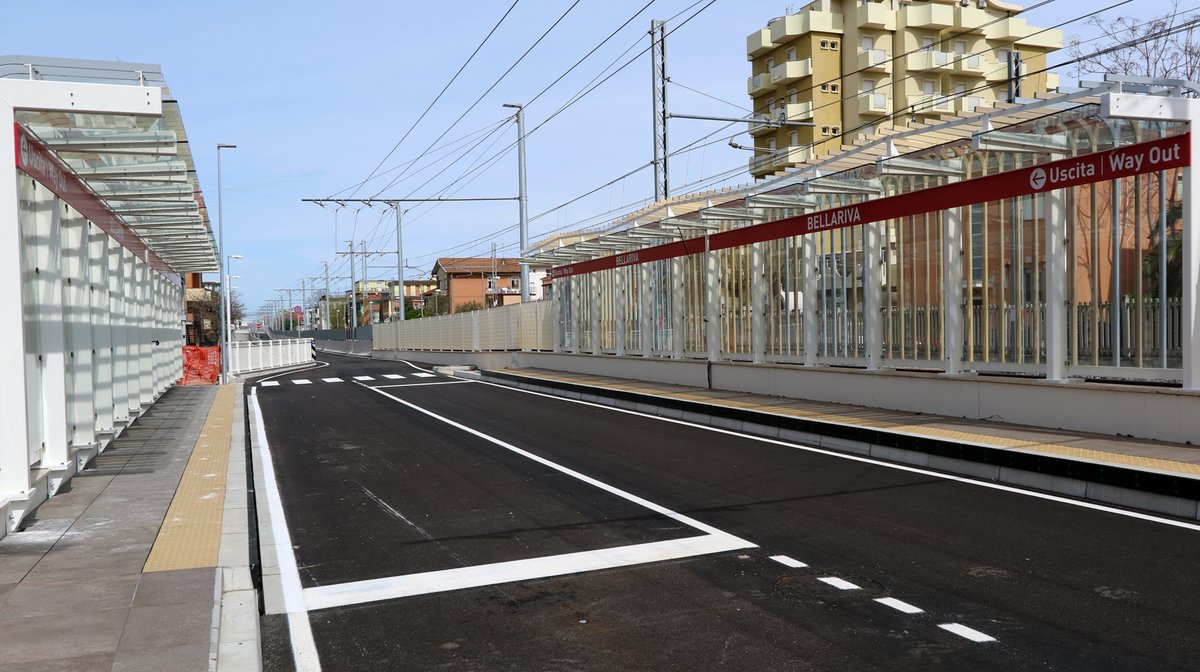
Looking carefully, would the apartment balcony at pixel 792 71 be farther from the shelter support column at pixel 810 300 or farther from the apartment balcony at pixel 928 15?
the shelter support column at pixel 810 300

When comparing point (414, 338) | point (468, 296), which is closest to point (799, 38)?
point (414, 338)

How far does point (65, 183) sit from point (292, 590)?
692cm

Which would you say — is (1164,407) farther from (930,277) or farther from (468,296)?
(468,296)

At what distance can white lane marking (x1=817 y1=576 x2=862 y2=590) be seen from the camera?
6559mm

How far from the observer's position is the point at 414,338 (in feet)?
204

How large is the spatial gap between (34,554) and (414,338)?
55202 millimetres

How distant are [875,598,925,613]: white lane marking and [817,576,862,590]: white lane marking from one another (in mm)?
321

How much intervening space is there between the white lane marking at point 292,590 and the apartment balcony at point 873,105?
171ft

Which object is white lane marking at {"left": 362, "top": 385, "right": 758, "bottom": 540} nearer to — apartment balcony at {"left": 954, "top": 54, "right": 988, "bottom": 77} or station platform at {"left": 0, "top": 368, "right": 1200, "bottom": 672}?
station platform at {"left": 0, "top": 368, "right": 1200, "bottom": 672}

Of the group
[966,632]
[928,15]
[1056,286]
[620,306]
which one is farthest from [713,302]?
[928,15]

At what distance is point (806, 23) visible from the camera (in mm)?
57031

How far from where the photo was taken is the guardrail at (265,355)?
48.0 metres

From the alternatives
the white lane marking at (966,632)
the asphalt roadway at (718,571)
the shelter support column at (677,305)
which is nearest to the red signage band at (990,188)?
the shelter support column at (677,305)

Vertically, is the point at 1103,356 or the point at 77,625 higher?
the point at 1103,356
